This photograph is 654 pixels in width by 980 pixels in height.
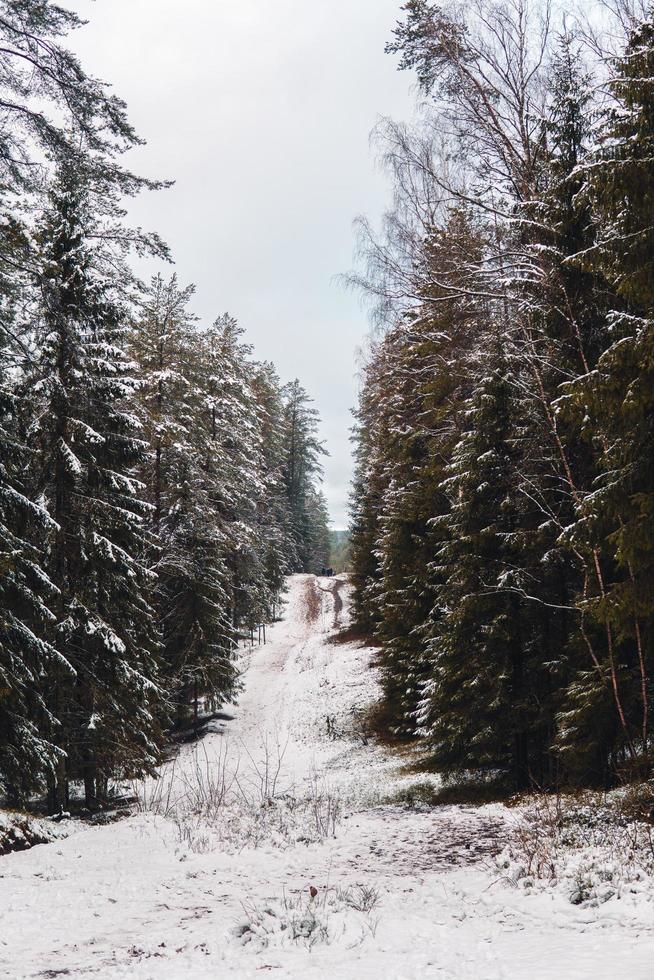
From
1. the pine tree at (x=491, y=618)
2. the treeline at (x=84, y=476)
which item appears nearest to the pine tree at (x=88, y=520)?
the treeline at (x=84, y=476)

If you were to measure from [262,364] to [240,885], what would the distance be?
44674mm

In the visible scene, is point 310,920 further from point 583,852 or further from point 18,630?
point 18,630

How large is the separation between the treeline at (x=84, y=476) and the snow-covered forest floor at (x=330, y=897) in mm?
2947

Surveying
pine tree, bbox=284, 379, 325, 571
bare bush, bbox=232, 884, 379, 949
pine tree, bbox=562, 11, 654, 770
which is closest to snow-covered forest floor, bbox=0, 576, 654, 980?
bare bush, bbox=232, 884, 379, 949

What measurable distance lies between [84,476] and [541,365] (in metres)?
9.55

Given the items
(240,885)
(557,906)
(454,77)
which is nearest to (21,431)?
(240,885)

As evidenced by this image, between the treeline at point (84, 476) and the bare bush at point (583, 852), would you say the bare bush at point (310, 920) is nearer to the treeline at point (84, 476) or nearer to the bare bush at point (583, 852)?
the bare bush at point (583, 852)

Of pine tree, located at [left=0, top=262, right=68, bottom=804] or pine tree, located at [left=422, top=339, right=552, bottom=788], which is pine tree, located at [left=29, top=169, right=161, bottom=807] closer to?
pine tree, located at [left=0, top=262, right=68, bottom=804]

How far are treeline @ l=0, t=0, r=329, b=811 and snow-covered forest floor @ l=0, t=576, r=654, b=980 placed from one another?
9.67ft

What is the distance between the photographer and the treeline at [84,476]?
29.4ft

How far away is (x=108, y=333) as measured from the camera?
14.7 m

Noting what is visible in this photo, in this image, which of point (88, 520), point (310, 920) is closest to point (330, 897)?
point (310, 920)

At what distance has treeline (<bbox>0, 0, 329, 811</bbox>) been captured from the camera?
8969 mm

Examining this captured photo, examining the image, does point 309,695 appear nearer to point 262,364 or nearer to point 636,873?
point 636,873
